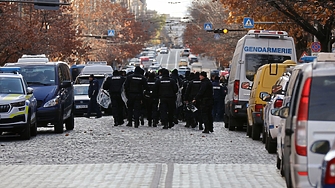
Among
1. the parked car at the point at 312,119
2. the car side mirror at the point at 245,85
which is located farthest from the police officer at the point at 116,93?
the parked car at the point at 312,119

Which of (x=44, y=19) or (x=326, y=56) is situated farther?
(x=44, y=19)

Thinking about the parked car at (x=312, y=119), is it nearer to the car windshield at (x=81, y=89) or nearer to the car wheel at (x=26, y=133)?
the car wheel at (x=26, y=133)

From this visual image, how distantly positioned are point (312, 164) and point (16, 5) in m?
49.5

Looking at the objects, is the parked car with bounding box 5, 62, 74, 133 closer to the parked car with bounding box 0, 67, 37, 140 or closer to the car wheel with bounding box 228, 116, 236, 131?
the parked car with bounding box 0, 67, 37, 140

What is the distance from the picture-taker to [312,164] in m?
9.16

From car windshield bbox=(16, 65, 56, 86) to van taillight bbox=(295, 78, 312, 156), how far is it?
1588 cm

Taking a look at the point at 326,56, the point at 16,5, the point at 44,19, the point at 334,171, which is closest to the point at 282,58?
the point at 326,56

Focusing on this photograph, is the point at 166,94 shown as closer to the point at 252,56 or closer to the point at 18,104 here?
the point at 252,56

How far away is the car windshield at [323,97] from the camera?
9406 millimetres

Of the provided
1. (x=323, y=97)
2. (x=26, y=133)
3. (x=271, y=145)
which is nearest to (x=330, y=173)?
(x=323, y=97)

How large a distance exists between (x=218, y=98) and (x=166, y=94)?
7978 mm

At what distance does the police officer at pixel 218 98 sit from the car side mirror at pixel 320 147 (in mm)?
23711

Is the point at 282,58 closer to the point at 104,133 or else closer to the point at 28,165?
the point at 104,133

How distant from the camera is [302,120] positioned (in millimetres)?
9383
